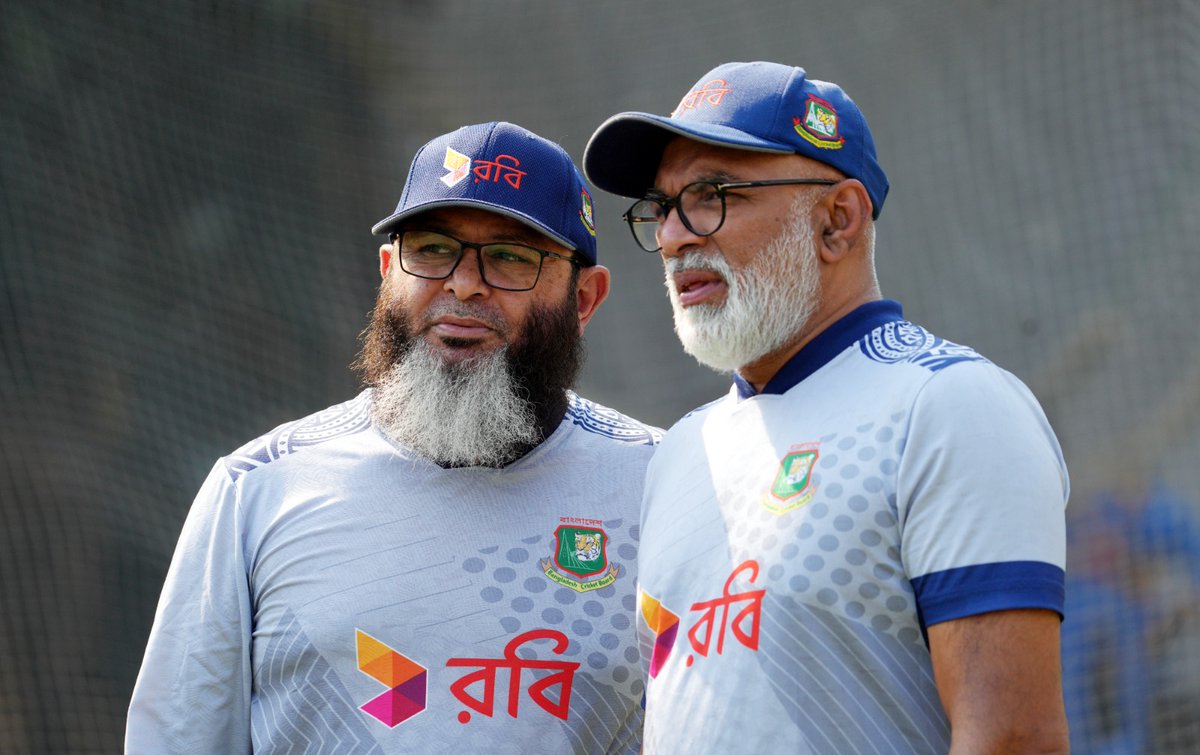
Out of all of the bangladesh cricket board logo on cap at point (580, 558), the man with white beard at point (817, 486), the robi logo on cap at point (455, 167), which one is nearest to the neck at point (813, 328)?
the man with white beard at point (817, 486)

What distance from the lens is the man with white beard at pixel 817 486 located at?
5.29 feet

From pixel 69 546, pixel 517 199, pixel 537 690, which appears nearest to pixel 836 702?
pixel 537 690

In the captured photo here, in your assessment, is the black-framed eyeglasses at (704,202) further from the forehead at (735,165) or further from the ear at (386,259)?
the ear at (386,259)

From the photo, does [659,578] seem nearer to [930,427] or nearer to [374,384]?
[930,427]

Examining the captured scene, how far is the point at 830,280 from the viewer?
2061mm

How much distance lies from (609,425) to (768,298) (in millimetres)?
669

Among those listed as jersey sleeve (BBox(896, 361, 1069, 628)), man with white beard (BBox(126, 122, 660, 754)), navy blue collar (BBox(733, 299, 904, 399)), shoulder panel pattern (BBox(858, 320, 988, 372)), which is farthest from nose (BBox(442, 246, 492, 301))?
jersey sleeve (BBox(896, 361, 1069, 628))

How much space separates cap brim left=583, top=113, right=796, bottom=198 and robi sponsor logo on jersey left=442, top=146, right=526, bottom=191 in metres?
0.17

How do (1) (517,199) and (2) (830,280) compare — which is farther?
(1) (517,199)

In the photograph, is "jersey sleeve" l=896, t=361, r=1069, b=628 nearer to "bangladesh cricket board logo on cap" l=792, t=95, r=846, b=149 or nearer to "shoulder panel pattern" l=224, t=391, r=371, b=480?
"bangladesh cricket board logo on cap" l=792, t=95, r=846, b=149

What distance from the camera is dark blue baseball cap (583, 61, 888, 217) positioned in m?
2.05

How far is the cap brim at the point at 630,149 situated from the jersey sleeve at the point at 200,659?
0.88 metres

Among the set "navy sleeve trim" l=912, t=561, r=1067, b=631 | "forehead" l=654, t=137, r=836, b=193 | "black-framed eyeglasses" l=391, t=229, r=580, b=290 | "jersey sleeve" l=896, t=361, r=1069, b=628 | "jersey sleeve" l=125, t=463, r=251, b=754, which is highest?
"forehead" l=654, t=137, r=836, b=193

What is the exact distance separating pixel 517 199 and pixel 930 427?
3.32ft
